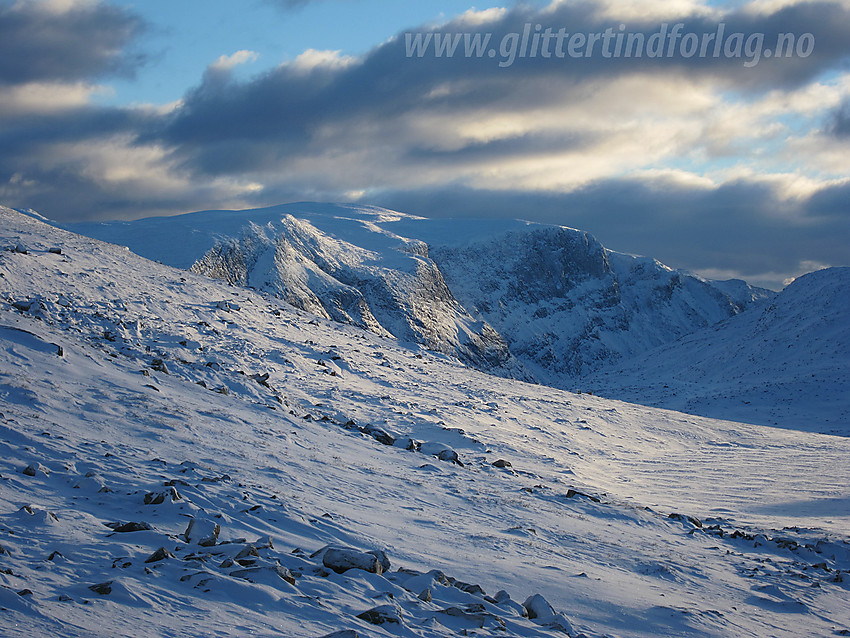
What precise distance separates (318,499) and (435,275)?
370ft

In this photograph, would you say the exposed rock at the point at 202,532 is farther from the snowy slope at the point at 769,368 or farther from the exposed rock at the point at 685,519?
the snowy slope at the point at 769,368

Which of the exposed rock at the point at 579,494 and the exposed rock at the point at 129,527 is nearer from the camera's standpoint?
the exposed rock at the point at 129,527

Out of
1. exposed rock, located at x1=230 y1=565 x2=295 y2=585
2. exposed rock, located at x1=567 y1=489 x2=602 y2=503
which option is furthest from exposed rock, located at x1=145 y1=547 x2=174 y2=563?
exposed rock, located at x1=567 y1=489 x2=602 y2=503

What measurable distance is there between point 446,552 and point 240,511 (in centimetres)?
331

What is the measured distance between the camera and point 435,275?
125 m

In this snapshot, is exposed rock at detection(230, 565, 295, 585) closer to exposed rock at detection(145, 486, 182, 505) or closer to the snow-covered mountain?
exposed rock at detection(145, 486, 182, 505)

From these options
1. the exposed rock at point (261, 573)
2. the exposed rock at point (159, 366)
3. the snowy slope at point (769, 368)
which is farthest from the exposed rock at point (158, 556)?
Answer: the snowy slope at point (769, 368)

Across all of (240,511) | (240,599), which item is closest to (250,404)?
(240,511)

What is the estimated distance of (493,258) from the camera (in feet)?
547

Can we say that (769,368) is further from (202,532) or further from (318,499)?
(202,532)

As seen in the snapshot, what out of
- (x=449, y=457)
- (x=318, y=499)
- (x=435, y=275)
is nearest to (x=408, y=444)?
(x=449, y=457)

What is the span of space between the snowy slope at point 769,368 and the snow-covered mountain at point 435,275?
2268cm

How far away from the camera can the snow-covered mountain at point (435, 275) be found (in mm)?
85812

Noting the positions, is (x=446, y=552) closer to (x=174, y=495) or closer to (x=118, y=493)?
(x=174, y=495)
